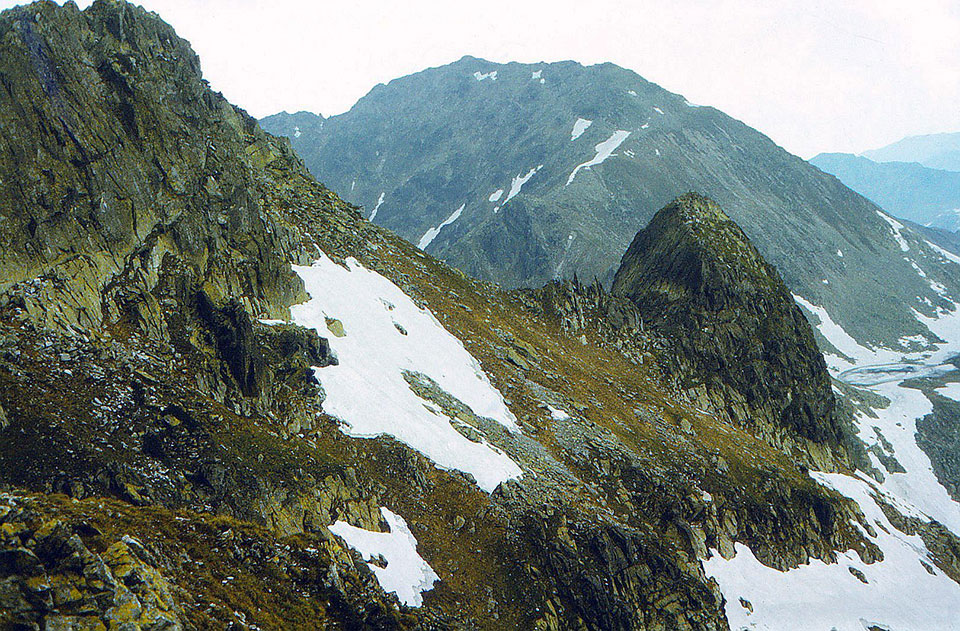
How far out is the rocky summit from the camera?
15180mm

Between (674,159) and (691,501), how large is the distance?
160071 millimetres

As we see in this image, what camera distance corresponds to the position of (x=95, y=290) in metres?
26.9

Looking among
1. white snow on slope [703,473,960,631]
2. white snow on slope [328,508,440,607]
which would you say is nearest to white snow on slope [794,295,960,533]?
white snow on slope [703,473,960,631]

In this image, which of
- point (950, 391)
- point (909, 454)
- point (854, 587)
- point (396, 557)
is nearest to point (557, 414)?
point (396, 557)

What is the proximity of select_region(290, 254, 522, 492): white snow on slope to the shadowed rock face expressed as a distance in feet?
75.9

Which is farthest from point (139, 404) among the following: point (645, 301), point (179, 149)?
point (645, 301)

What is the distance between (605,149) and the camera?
184 m

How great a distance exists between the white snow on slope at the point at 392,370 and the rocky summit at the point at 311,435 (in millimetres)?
213

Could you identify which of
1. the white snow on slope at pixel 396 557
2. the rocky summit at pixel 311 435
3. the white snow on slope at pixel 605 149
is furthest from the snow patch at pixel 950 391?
the white snow on slope at pixel 396 557

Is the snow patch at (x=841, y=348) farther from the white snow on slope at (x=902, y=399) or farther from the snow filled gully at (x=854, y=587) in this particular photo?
the snow filled gully at (x=854, y=587)

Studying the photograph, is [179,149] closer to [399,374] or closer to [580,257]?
[399,374]

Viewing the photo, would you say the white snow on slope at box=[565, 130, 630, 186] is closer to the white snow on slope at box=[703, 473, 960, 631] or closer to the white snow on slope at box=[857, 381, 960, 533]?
the white snow on slope at box=[857, 381, 960, 533]

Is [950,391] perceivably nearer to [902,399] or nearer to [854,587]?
[902,399]

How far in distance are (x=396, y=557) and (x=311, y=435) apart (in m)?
7.26
